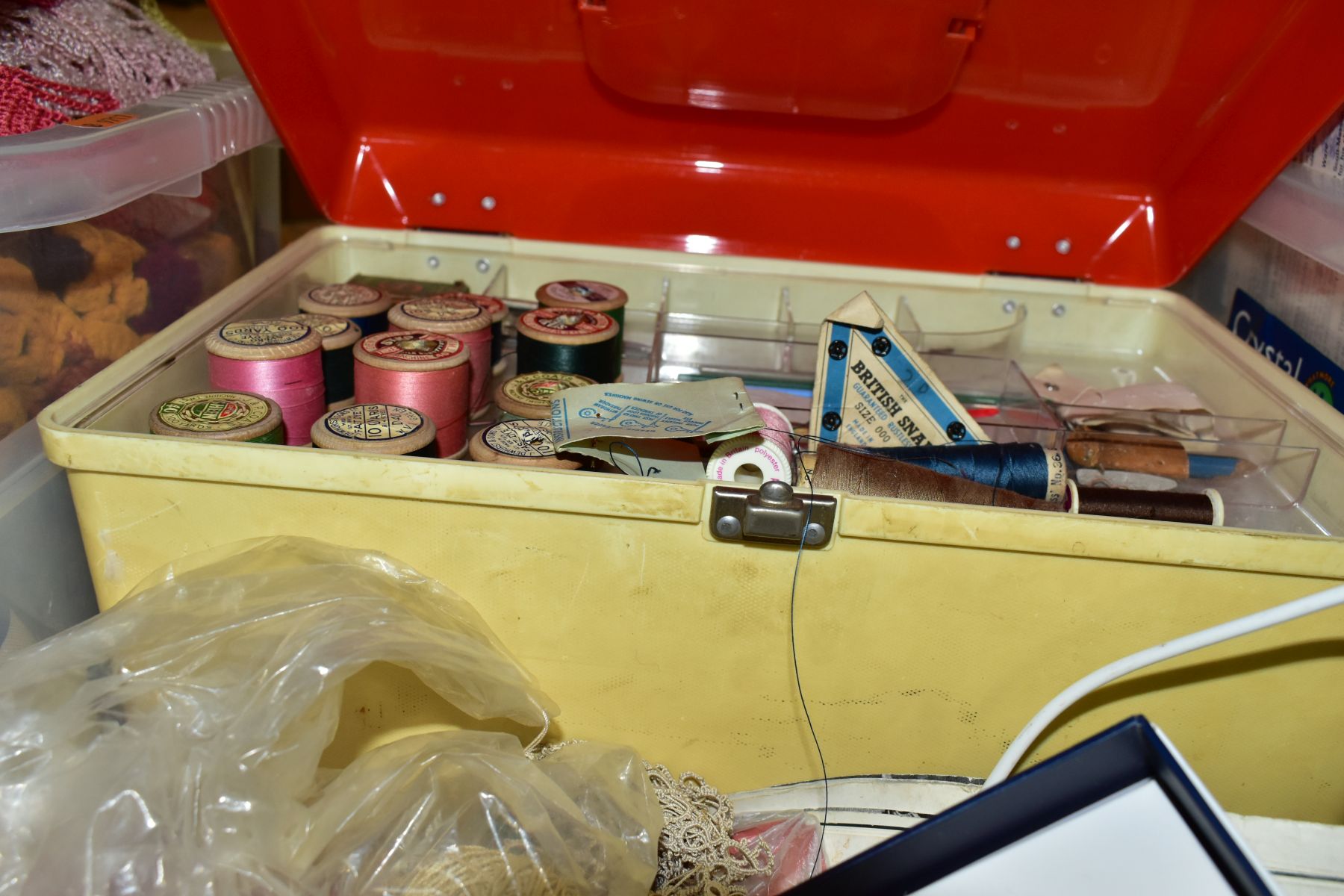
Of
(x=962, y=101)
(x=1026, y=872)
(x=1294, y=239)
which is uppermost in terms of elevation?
(x=962, y=101)

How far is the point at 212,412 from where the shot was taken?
0.94 meters

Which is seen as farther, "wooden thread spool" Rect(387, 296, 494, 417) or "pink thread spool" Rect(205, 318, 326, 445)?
"wooden thread spool" Rect(387, 296, 494, 417)

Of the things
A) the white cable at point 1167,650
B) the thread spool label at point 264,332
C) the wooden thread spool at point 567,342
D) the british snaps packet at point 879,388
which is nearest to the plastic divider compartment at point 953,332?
the british snaps packet at point 879,388

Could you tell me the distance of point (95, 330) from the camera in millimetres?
1076

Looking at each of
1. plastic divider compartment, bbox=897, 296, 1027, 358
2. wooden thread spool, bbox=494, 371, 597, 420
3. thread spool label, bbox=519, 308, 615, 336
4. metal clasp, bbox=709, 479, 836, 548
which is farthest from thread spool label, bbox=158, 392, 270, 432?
plastic divider compartment, bbox=897, 296, 1027, 358

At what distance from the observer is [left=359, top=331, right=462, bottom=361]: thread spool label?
1073mm

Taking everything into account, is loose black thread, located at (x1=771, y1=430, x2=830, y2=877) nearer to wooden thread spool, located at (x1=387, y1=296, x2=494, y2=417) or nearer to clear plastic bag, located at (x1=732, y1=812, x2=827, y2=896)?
clear plastic bag, located at (x1=732, y1=812, x2=827, y2=896)

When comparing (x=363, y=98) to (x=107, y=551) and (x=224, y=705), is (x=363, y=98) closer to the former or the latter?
(x=107, y=551)

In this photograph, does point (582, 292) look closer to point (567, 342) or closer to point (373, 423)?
point (567, 342)

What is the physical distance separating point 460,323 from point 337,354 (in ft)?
0.48

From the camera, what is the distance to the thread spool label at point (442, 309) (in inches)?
47.6

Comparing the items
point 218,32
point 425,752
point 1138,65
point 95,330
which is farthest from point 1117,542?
point 218,32

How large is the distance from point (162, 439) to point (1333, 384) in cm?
128

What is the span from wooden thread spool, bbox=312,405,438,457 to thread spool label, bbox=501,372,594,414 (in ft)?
0.40
